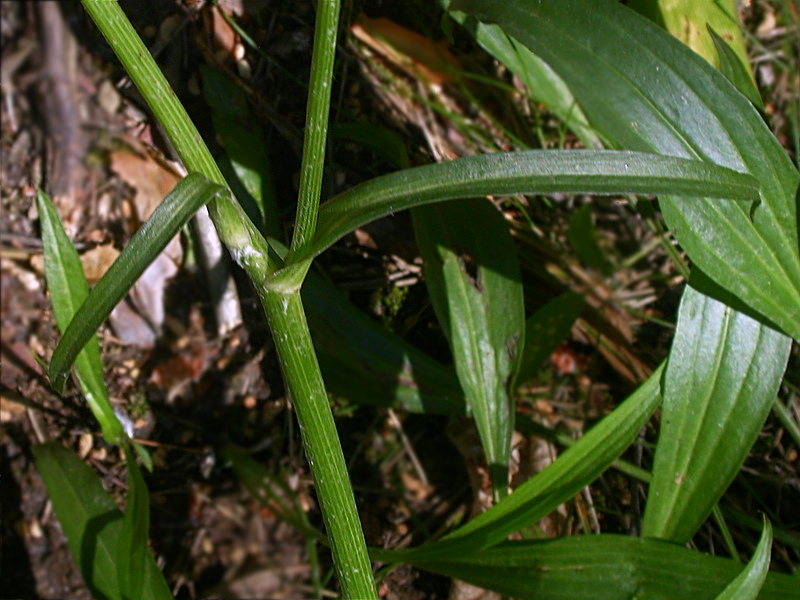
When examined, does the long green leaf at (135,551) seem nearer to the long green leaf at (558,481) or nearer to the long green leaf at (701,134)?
the long green leaf at (558,481)

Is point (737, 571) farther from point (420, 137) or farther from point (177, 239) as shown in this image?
point (177, 239)

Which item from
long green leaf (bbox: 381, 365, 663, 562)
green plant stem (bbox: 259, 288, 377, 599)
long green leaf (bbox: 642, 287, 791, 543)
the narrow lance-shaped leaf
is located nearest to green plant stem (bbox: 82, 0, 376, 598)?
green plant stem (bbox: 259, 288, 377, 599)

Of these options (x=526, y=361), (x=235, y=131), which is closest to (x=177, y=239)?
(x=235, y=131)

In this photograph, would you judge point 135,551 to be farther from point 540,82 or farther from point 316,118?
point 540,82

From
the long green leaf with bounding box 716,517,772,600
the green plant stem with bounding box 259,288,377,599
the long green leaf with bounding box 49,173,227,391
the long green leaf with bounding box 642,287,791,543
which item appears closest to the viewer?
the long green leaf with bounding box 49,173,227,391

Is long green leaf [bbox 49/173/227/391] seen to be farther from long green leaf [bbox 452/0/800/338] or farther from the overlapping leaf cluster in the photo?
long green leaf [bbox 452/0/800/338]

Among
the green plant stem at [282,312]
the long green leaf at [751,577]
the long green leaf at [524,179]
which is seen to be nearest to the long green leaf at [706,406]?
the long green leaf at [751,577]
